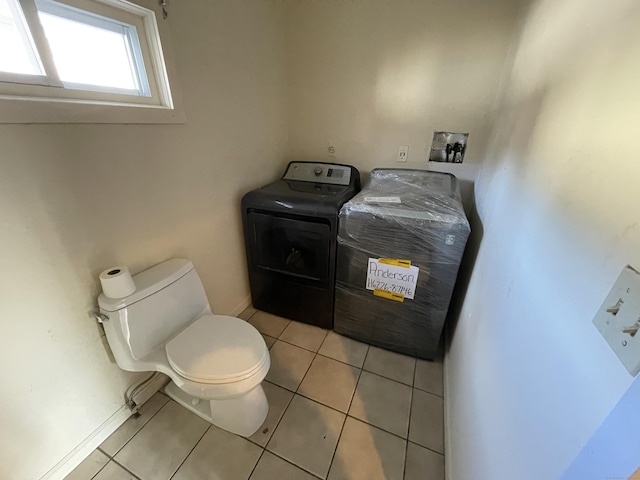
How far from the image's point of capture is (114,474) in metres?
1.09

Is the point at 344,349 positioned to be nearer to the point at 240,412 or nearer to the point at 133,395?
the point at 240,412

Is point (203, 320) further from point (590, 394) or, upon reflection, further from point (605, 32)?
point (605, 32)

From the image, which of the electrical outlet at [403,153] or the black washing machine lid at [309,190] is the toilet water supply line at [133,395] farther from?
the electrical outlet at [403,153]

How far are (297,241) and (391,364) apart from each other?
3.11 ft

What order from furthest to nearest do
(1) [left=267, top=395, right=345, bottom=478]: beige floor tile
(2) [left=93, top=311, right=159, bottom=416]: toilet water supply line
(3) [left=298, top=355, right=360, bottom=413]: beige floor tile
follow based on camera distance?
(3) [left=298, top=355, right=360, bottom=413]: beige floor tile, (2) [left=93, top=311, right=159, bottom=416]: toilet water supply line, (1) [left=267, top=395, right=345, bottom=478]: beige floor tile

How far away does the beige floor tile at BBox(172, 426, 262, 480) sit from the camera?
109 centimetres

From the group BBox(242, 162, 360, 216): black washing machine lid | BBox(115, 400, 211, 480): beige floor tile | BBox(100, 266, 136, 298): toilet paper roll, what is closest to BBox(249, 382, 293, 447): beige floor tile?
BBox(115, 400, 211, 480): beige floor tile

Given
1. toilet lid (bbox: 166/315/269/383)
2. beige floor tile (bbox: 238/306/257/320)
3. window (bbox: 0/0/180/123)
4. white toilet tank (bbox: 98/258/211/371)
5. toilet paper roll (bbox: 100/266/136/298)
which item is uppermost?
window (bbox: 0/0/180/123)

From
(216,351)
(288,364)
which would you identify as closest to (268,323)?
(288,364)

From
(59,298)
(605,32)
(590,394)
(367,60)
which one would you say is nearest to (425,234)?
(605,32)

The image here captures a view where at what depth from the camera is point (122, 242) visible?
1135mm

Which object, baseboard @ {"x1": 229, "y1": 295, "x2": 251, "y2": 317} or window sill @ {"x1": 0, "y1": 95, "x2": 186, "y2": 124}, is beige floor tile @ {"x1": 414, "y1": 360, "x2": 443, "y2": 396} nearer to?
baseboard @ {"x1": 229, "y1": 295, "x2": 251, "y2": 317}

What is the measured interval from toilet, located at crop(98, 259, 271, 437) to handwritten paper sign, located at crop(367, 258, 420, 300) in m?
0.69

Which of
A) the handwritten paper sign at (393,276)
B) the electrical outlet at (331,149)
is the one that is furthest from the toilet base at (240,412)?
the electrical outlet at (331,149)
